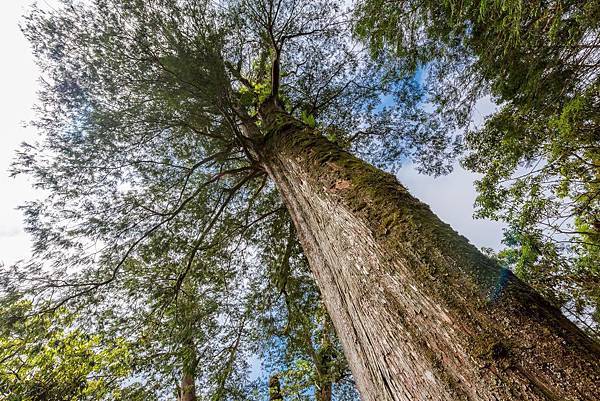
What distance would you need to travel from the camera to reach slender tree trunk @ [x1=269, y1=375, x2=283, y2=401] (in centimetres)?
666

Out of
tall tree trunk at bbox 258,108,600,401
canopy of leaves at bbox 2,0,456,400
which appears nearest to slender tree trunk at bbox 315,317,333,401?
canopy of leaves at bbox 2,0,456,400

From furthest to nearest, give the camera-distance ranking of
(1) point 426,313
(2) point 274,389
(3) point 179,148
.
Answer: (2) point 274,389 < (3) point 179,148 < (1) point 426,313

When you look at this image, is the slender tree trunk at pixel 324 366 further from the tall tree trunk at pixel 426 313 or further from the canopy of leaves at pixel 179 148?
the tall tree trunk at pixel 426 313

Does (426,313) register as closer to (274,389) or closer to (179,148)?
(179,148)

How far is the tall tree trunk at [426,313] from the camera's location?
0.78 m

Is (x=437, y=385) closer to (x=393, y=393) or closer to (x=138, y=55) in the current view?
(x=393, y=393)

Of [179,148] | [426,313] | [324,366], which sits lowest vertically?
[426,313]

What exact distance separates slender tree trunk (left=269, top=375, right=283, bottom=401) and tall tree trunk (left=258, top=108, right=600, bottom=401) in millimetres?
6090

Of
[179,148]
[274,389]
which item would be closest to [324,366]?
[274,389]

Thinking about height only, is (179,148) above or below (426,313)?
above

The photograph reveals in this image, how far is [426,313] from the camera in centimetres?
106

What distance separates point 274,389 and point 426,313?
6.86 metres

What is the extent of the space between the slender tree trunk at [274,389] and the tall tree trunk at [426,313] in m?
6.09

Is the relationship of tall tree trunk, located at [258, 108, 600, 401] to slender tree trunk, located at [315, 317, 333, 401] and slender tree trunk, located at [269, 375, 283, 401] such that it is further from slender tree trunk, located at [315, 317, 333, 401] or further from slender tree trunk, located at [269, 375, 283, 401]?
slender tree trunk, located at [269, 375, 283, 401]
